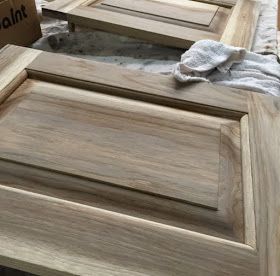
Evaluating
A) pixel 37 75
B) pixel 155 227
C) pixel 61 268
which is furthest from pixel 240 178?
pixel 37 75

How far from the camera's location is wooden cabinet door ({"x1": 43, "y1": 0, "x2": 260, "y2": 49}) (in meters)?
1.11

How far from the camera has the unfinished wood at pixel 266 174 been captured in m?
0.53

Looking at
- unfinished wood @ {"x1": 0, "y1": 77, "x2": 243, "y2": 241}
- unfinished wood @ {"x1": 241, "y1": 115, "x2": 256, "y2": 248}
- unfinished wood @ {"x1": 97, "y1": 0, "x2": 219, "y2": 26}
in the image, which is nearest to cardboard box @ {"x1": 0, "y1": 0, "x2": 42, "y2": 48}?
unfinished wood @ {"x1": 97, "y1": 0, "x2": 219, "y2": 26}

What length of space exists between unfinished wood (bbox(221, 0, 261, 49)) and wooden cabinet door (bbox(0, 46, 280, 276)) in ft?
1.14

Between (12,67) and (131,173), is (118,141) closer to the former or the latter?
(131,173)

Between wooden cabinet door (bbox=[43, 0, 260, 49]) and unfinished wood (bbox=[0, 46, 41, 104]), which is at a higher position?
unfinished wood (bbox=[0, 46, 41, 104])

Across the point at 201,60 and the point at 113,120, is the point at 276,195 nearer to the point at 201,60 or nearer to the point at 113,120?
the point at 113,120

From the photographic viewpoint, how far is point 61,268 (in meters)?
0.47

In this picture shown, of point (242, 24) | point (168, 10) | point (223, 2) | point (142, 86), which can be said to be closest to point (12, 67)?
point (142, 86)

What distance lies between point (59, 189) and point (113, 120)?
188 mm

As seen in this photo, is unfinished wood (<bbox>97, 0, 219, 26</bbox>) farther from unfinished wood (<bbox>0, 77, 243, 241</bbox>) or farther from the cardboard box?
unfinished wood (<bbox>0, 77, 243, 241</bbox>)

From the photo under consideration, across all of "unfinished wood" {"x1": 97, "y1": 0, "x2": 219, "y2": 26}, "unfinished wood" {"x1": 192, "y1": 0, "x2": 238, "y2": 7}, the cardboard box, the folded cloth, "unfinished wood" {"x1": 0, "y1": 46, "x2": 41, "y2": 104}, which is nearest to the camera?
"unfinished wood" {"x1": 0, "y1": 46, "x2": 41, "y2": 104}

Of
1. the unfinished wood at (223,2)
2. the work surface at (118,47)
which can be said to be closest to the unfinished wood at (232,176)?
the work surface at (118,47)

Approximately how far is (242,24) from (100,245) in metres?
0.94
